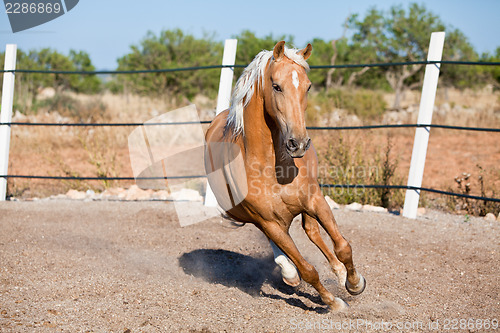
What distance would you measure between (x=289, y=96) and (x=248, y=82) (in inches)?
20.1

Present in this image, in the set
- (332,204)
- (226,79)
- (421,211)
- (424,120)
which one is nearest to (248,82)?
(424,120)

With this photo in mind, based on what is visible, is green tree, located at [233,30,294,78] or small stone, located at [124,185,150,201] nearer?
small stone, located at [124,185,150,201]

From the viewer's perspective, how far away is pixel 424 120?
18.7 ft

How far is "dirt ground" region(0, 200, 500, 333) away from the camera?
124 inches

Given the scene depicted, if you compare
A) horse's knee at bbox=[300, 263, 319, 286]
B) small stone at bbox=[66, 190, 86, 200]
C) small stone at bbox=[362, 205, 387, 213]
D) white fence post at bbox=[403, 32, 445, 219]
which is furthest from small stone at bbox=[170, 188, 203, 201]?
horse's knee at bbox=[300, 263, 319, 286]

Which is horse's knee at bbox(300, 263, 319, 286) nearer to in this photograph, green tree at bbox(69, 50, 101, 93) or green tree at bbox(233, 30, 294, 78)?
green tree at bbox(233, 30, 294, 78)

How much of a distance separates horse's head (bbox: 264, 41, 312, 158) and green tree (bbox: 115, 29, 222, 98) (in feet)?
62.1

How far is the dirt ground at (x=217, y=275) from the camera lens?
314cm

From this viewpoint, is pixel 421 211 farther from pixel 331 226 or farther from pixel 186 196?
pixel 331 226

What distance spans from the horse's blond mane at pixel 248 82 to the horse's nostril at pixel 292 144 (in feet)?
1.79

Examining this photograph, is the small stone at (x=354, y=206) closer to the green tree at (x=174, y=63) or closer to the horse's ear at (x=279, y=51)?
the horse's ear at (x=279, y=51)

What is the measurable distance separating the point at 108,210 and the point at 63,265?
2.00 m

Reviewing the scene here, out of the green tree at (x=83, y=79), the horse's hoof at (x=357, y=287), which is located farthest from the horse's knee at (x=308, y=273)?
the green tree at (x=83, y=79)

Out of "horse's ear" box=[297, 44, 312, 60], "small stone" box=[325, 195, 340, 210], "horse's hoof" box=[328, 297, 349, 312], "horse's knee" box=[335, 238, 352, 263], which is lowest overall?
"horse's hoof" box=[328, 297, 349, 312]
